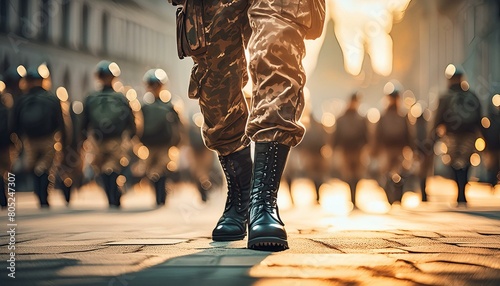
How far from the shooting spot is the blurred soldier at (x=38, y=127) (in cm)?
866

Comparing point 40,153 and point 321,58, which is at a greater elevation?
point 321,58

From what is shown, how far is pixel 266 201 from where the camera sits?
307cm

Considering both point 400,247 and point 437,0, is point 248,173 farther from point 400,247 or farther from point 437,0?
point 437,0

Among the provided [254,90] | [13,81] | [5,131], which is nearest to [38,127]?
[5,131]

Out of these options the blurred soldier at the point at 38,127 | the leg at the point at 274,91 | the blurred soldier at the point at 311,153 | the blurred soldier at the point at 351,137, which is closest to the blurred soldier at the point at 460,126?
the blurred soldier at the point at 351,137

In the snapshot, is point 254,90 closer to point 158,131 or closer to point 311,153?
point 158,131

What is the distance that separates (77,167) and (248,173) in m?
7.73

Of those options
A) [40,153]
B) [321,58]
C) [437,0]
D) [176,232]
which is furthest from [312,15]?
[321,58]

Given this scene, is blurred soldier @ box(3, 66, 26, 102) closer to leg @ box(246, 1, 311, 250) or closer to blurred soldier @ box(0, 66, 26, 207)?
blurred soldier @ box(0, 66, 26, 207)

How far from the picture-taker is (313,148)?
11141mm

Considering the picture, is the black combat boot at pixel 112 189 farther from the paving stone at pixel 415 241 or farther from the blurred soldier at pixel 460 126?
the paving stone at pixel 415 241

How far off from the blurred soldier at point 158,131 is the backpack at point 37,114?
128 cm

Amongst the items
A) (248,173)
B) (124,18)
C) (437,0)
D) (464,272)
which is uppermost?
(124,18)

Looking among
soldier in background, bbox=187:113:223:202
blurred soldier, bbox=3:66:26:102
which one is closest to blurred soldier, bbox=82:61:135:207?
blurred soldier, bbox=3:66:26:102
